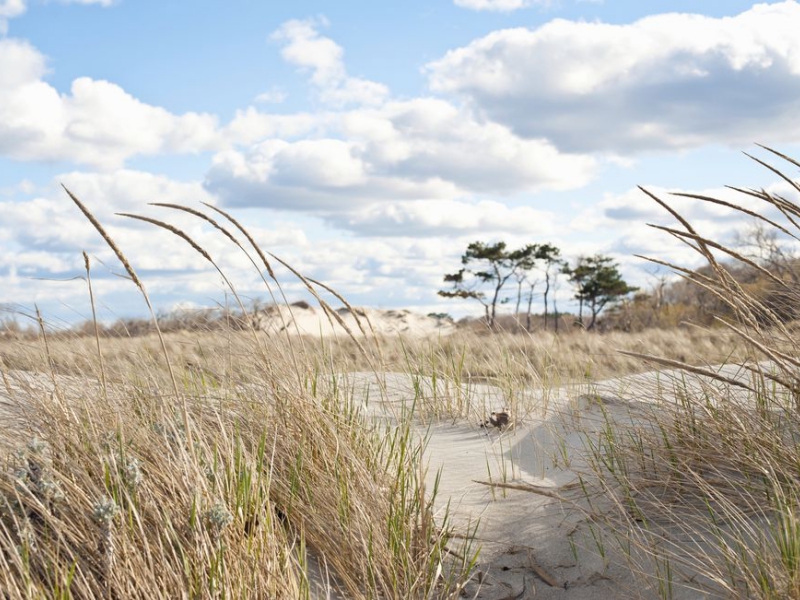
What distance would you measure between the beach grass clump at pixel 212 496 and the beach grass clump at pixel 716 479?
70 cm

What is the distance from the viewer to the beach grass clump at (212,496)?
6.77ft

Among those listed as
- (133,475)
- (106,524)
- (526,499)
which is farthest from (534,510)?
(106,524)

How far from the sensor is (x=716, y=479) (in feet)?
8.98

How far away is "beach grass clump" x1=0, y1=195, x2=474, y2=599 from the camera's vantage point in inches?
81.2

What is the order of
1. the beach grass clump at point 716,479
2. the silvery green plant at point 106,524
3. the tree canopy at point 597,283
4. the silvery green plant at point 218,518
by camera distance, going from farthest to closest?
the tree canopy at point 597,283 → the beach grass clump at point 716,479 → the silvery green plant at point 218,518 → the silvery green plant at point 106,524

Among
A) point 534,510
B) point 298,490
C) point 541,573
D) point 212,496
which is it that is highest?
point 212,496

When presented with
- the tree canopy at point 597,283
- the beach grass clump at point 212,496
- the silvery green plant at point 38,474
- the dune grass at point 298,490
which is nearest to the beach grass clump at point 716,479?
the dune grass at point 298,490

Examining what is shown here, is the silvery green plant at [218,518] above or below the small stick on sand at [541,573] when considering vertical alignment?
above

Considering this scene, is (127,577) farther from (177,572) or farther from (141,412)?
(141,412)

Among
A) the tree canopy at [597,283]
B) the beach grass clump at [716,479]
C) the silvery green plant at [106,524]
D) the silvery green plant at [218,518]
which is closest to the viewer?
the silvery green plant at [106,524]

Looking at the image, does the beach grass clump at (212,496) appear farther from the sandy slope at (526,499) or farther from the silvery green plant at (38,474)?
the sandy slope at (526,499)

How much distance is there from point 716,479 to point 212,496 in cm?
181

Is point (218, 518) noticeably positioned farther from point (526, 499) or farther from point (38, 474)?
point (526, 499)

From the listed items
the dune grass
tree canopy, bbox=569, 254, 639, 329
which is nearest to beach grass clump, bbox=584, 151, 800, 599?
the dune grass
